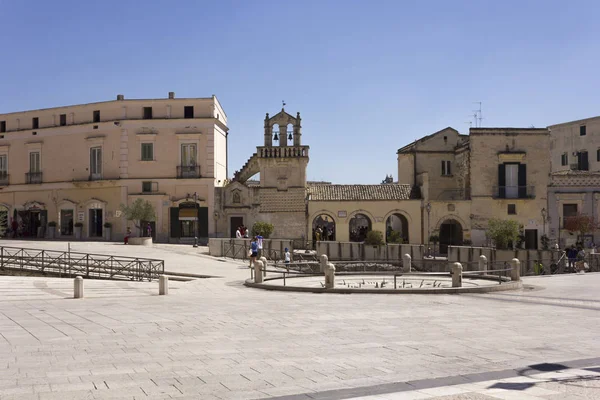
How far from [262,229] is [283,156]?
19.8ft

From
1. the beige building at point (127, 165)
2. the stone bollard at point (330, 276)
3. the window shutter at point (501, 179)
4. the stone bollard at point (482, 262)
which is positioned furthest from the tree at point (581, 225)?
the stone bollard at point (330, 276)

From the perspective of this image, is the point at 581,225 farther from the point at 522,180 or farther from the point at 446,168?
the point at 446,168

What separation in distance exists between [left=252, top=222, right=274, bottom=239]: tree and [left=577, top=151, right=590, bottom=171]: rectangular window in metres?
29.5

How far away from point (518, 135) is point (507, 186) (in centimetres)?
376

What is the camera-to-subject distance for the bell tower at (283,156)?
140ft

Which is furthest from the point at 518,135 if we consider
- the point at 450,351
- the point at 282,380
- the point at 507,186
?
the point at 282,380

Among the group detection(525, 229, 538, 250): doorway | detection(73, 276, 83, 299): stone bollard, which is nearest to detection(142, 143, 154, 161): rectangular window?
detection(73, 276, 83, 299): stone bollard

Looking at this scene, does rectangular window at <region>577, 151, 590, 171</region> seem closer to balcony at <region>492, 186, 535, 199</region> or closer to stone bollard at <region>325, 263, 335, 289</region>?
balcony at <region>492, 186, 535, 199</region>

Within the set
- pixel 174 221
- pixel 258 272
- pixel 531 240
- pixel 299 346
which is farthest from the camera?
pixel 531 240

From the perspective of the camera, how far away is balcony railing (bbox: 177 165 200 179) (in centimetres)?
4219

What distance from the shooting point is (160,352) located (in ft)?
33.7

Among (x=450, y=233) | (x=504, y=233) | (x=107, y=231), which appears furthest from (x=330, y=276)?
(x=450, y=233)

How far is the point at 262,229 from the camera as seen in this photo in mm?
39125

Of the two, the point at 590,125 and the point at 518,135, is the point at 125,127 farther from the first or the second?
the point at 590,125
